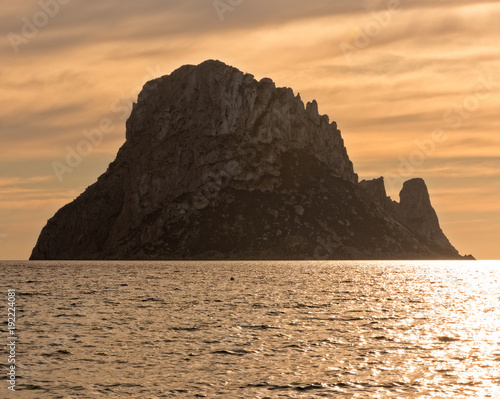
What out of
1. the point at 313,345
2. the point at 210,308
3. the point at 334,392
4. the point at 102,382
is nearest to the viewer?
the point at 334,392

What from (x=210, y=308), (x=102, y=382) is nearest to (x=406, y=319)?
(x=210, y=308)

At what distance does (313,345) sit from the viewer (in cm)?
5728

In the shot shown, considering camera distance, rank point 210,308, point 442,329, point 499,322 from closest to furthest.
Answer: point 442,329, point 499,322, point 210,308

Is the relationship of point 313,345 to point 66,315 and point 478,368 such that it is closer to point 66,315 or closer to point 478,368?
point 478,368

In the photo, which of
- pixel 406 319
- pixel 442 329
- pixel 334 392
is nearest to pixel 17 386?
pixel 334 392

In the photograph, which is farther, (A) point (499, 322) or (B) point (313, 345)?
(A) point (499, 322)

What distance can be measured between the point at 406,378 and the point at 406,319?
3764 cm

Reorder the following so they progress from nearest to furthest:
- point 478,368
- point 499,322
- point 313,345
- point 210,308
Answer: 1. point 478,368
2. point 313,345
3. point 499,322
4. point 210,308

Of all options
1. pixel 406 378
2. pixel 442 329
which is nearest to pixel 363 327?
pixel 442 329

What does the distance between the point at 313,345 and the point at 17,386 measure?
25206 millimetres

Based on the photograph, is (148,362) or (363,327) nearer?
(148,362)

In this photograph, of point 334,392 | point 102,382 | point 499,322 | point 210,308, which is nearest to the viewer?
point 334,392

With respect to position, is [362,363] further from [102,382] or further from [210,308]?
[210,308]

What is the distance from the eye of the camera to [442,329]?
7081 cm
